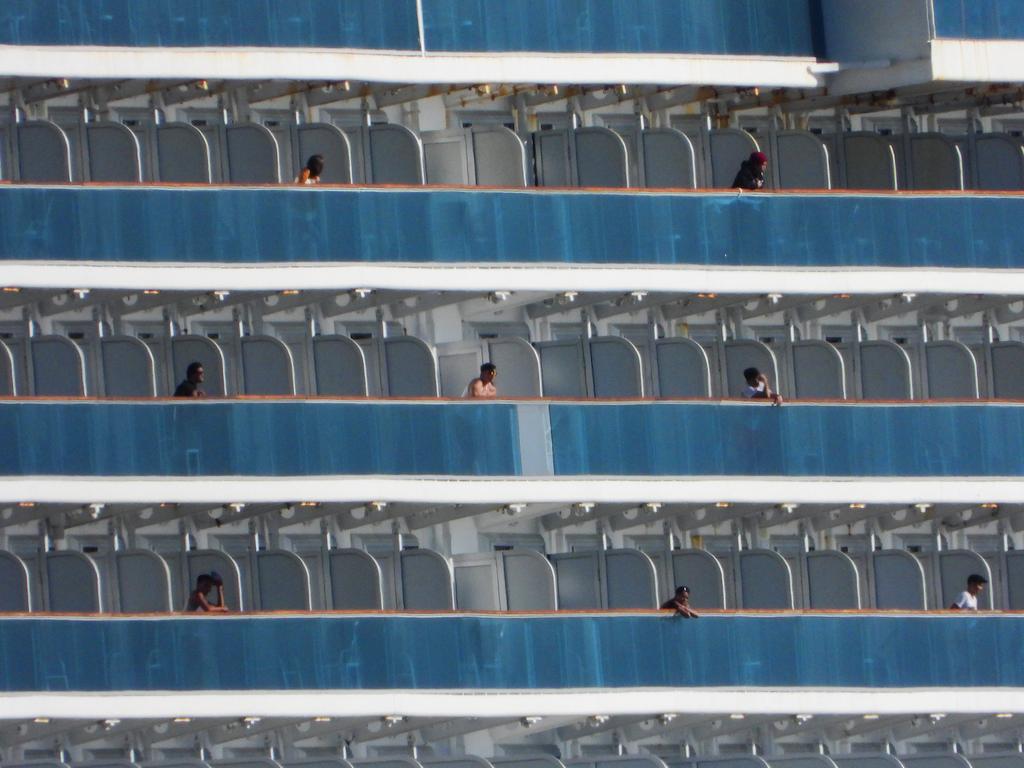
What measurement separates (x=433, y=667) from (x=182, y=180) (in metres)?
6.40

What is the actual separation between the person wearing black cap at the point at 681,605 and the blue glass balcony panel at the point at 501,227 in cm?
401

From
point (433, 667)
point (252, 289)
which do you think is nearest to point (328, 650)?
point (433, 667)

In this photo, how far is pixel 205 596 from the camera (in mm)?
44531

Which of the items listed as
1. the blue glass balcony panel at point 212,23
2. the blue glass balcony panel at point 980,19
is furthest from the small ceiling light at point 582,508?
the blue glass balcony panel at point 980,19

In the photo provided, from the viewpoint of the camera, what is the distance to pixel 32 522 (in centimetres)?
4556

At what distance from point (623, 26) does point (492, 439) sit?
5402 mm

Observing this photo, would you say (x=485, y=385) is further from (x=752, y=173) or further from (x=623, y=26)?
(x=623, y=26)

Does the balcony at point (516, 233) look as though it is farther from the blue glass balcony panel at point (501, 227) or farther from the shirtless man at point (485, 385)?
the shirtless man at point (485, 385)

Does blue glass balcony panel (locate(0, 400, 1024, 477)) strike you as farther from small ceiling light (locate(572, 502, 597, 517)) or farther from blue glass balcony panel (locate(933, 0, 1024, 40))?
blue glass balcony panel (locate(933, 0, 1024, 40))

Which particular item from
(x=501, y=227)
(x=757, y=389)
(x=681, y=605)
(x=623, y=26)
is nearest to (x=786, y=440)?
(x=757, y=389)

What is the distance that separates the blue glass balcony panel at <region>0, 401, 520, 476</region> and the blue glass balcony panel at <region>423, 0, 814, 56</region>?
15.1 feet

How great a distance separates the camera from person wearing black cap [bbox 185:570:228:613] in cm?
4438

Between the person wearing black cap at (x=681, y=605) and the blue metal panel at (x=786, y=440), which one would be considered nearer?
the person wearing black cap at (x=681, y=605)

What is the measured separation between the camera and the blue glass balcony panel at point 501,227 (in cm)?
4494
